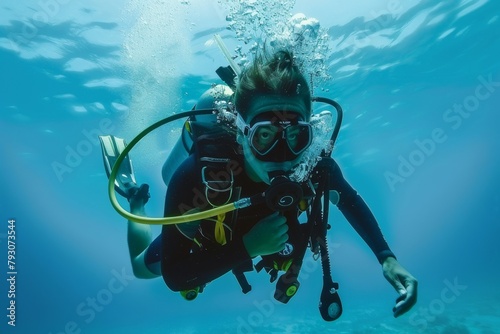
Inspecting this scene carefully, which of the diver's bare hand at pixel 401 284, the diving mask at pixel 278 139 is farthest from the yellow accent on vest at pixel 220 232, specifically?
the diver's bare hand at pixel 401 284

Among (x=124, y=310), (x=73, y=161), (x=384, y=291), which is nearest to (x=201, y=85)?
(x=73, y=161)

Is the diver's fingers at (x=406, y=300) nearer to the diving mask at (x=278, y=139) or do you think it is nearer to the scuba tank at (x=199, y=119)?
the diving mask at (x=278, y=139)

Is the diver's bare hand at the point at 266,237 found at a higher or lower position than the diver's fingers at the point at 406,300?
higher

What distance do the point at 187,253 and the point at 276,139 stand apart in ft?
4.52

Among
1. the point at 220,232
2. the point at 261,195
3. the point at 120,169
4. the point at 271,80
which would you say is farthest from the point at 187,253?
the point at 120,169

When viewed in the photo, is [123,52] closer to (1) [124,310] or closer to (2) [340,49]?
(2) [340,49]

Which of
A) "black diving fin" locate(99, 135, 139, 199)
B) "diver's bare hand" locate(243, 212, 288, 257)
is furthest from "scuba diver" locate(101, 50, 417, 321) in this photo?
"black diving fin" locate(99, 135, 139, 199)

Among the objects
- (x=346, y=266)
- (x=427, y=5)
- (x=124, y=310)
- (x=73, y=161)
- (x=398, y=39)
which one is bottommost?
(x=346, y=266)

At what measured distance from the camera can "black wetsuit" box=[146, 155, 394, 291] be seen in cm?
317

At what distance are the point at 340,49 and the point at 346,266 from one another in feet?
323

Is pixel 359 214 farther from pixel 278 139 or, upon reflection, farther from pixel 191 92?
pixel 191 92

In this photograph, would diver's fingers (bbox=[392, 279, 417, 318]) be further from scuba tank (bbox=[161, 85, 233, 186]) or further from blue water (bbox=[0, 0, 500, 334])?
blue water (bbox=[0, 0, 500, 334])

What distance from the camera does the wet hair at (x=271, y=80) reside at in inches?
131

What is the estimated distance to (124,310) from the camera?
84.1 m
